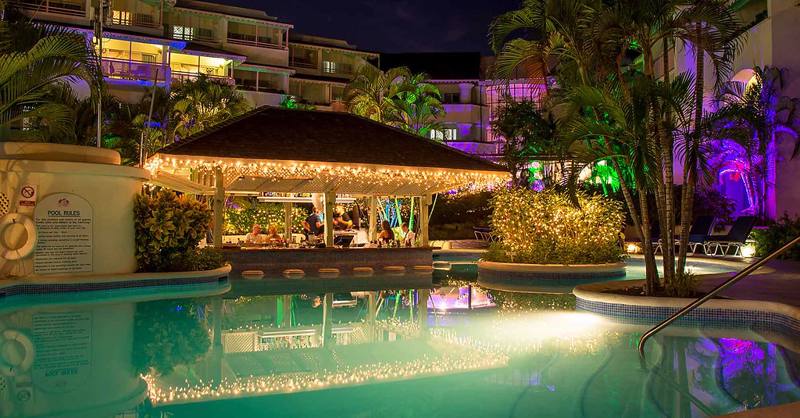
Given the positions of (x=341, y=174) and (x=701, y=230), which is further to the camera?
(x=701, y=230)

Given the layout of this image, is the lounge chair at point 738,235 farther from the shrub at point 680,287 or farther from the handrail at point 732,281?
the handrail at point 732,281

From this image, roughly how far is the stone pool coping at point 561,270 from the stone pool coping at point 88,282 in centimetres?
698

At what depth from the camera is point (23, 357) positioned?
24.4ft

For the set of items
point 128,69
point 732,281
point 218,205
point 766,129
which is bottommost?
point 732,281

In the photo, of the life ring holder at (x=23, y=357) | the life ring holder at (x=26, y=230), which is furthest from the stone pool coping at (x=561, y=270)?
the life ring holder at (x=23, y=357)

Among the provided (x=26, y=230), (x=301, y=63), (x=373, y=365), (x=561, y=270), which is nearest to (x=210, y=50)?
(x=301, y=63)

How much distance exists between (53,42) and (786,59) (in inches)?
805

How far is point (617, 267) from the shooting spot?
54.0 feet

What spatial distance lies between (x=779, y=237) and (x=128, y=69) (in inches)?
1292

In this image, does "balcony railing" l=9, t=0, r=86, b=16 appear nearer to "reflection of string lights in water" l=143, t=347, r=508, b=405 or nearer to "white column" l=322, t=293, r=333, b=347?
"white column" l=322, t=293, r=333, b=347

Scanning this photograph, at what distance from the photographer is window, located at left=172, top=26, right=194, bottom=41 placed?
1829 inches

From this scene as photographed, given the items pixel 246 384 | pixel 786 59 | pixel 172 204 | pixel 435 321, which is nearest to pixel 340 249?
pixel 172 204

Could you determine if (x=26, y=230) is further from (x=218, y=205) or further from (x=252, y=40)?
(x=252, y=40)

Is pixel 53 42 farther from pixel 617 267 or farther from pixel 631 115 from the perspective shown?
pixel 617 267
